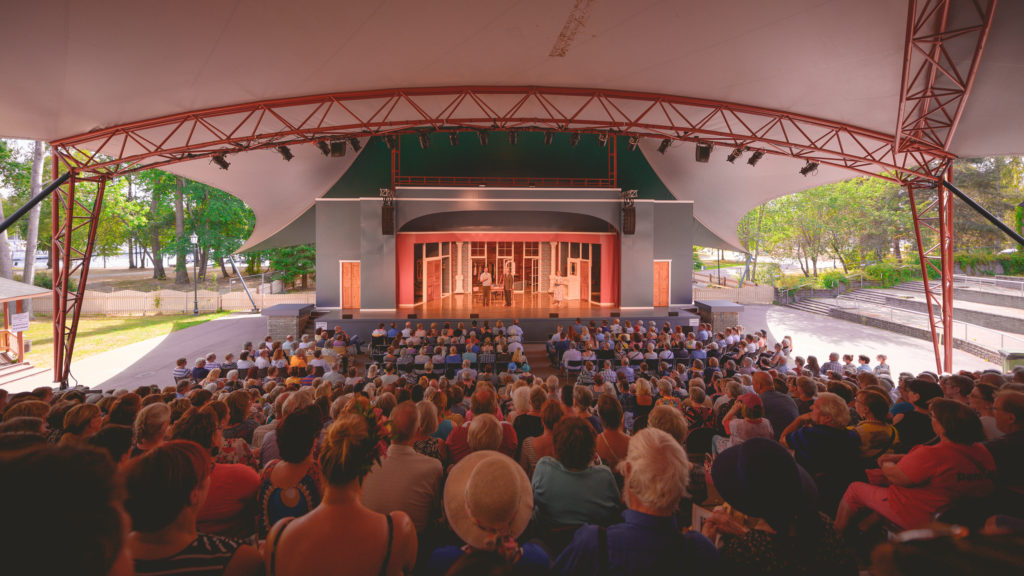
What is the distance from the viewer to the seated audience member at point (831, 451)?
2.54 meters

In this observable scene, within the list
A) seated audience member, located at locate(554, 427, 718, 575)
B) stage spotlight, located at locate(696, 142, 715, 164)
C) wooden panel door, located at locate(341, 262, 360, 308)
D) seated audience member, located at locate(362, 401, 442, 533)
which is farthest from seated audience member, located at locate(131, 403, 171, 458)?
wooden panel door, located at locate(341, 262, 360, 308)

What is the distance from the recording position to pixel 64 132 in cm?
817

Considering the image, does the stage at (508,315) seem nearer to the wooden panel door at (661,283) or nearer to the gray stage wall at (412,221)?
the wooden panel door at (661,283)

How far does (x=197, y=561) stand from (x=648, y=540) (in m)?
1.41

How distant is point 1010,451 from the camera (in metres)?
2.26

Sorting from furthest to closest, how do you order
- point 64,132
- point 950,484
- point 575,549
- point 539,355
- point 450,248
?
point 450,248 < point 539,355 < point 64,132 < point 950,484 < point 575,549

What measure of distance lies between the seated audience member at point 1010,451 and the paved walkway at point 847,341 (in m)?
10.3

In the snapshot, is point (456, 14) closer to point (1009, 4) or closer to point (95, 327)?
point (1009, 4)

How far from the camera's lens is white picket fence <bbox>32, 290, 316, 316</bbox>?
1833 cm

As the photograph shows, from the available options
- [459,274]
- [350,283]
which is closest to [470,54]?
[350,283]

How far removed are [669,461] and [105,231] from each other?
35866mm

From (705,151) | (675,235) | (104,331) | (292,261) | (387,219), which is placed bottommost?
(104,331)

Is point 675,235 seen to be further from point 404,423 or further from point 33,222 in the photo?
point 33,222

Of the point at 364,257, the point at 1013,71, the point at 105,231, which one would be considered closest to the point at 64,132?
the point at 364,257
